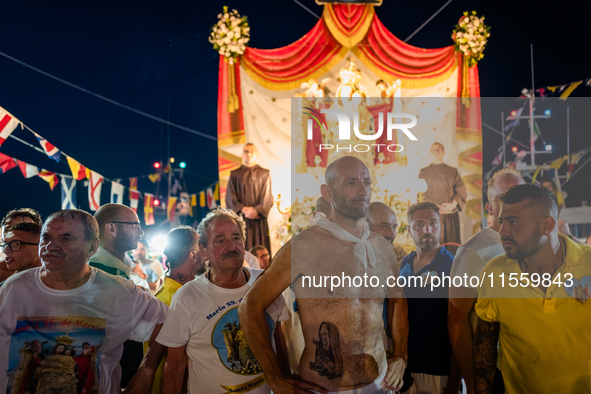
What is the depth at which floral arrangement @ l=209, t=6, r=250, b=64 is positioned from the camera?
7055 millimetres

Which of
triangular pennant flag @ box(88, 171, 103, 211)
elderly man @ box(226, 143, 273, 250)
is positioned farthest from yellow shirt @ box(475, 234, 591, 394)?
triangular pennant flag @ box(88, 171, 103, 211)

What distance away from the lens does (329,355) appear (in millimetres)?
1814

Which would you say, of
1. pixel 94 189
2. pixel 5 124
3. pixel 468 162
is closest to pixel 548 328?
pixel 468 162

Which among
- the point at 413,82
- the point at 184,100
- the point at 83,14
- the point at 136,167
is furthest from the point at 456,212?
the point at 136,167

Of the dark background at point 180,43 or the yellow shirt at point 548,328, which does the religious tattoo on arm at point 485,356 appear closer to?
the yellow shirt at point 548,328

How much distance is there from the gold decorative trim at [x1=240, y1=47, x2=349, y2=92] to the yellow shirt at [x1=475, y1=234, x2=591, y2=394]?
5.97 metres

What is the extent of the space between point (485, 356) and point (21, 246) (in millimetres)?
2820

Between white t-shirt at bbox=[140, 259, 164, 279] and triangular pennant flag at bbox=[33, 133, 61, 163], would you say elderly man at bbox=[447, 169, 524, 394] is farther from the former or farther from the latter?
triangular pennant flag at bbox=[33, 133, 61, 163]

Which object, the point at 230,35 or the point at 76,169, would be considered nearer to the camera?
the point at 76,169

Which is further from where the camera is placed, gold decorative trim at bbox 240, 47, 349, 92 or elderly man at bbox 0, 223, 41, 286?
gold decorative trim at bbox 240, 47, 349, 92

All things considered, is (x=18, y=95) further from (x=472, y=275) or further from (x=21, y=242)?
(x=472, y=275)

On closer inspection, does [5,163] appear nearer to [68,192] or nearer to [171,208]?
[68,192]

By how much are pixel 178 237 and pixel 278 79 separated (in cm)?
519

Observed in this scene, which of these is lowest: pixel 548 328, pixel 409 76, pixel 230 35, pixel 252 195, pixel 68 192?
pixel 548 328
